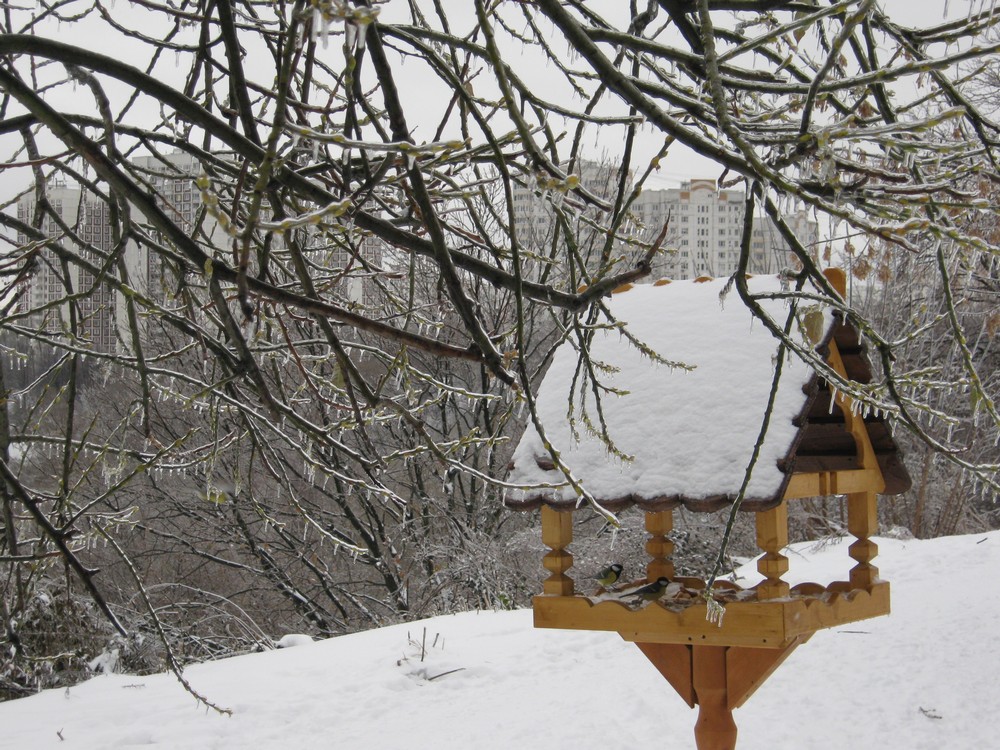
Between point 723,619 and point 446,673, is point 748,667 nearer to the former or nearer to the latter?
point 723,619

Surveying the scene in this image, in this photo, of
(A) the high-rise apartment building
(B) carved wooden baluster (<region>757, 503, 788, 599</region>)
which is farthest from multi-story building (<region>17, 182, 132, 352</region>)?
(B) carved wooden baluster (<region>757, 503, 788, 599</region>)

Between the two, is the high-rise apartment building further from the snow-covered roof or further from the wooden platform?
the wooden platform

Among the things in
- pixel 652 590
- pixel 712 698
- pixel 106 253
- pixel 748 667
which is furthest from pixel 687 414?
pixel 106 253

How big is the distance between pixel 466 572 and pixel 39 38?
992 cm

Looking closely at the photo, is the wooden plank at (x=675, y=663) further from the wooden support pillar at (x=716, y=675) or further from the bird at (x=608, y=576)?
the bird at (x=608, y=576)

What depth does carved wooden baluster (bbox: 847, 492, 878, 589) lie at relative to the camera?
13.5 feet

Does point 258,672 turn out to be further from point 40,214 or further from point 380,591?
point 380,591

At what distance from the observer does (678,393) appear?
147 inches

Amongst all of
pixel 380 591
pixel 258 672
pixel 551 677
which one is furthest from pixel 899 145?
pixel 380 591

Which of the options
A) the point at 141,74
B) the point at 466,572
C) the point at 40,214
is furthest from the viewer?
the point at 466,572

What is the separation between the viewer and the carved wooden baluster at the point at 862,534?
4117 mm

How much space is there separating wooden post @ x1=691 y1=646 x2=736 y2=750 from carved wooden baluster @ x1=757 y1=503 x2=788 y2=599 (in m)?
0.36

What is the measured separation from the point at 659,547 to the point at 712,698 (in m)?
0.68

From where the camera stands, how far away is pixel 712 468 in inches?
133
